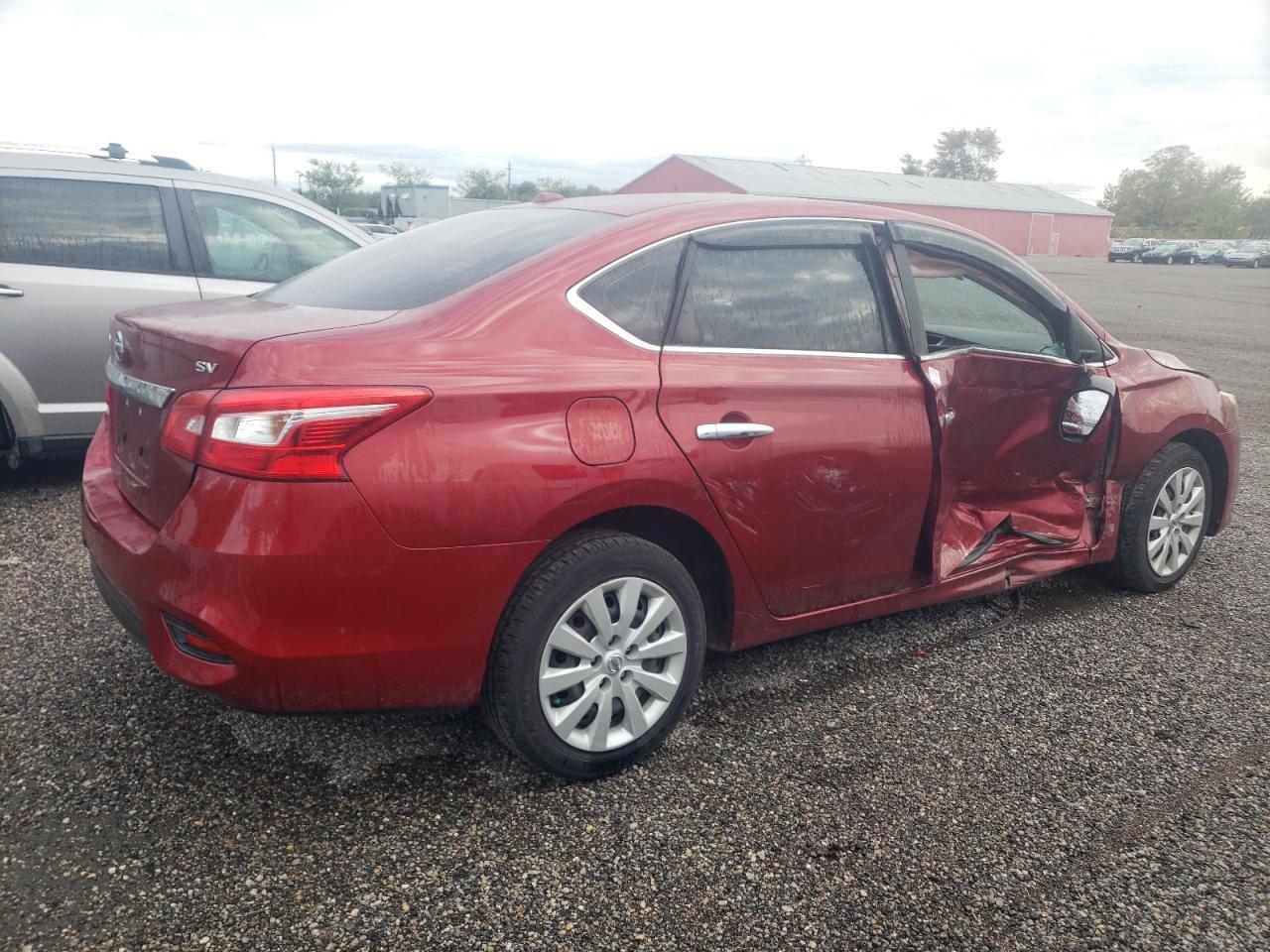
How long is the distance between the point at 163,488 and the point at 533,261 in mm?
1127

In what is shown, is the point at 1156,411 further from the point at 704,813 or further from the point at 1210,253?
the point at 1210,253

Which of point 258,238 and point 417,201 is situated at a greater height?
point 417,201

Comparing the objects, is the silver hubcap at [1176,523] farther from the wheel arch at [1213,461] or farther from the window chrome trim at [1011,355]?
the window chrome trim at [1011,355]

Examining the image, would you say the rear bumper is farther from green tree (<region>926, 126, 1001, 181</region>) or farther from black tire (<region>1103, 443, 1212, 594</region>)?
green tree (<region>926, 126, 1001, 181</region>)

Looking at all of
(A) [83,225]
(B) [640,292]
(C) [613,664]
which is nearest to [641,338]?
(B) [640,292]

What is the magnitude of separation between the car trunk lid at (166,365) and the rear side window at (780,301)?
93 cm

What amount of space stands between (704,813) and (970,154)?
123m

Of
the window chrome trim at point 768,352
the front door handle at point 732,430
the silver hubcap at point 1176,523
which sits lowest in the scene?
the silver hubcap at point 1176,523

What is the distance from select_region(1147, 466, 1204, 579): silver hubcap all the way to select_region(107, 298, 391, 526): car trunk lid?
133 inches

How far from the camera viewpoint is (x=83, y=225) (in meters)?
5.14

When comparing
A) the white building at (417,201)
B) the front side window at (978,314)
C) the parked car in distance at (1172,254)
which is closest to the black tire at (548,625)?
the front side window at (978,314)

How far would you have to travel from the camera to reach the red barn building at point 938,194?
53594 mm

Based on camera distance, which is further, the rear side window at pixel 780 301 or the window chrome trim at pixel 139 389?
the rear side window at pixel 780 301

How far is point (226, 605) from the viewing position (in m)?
2.25
